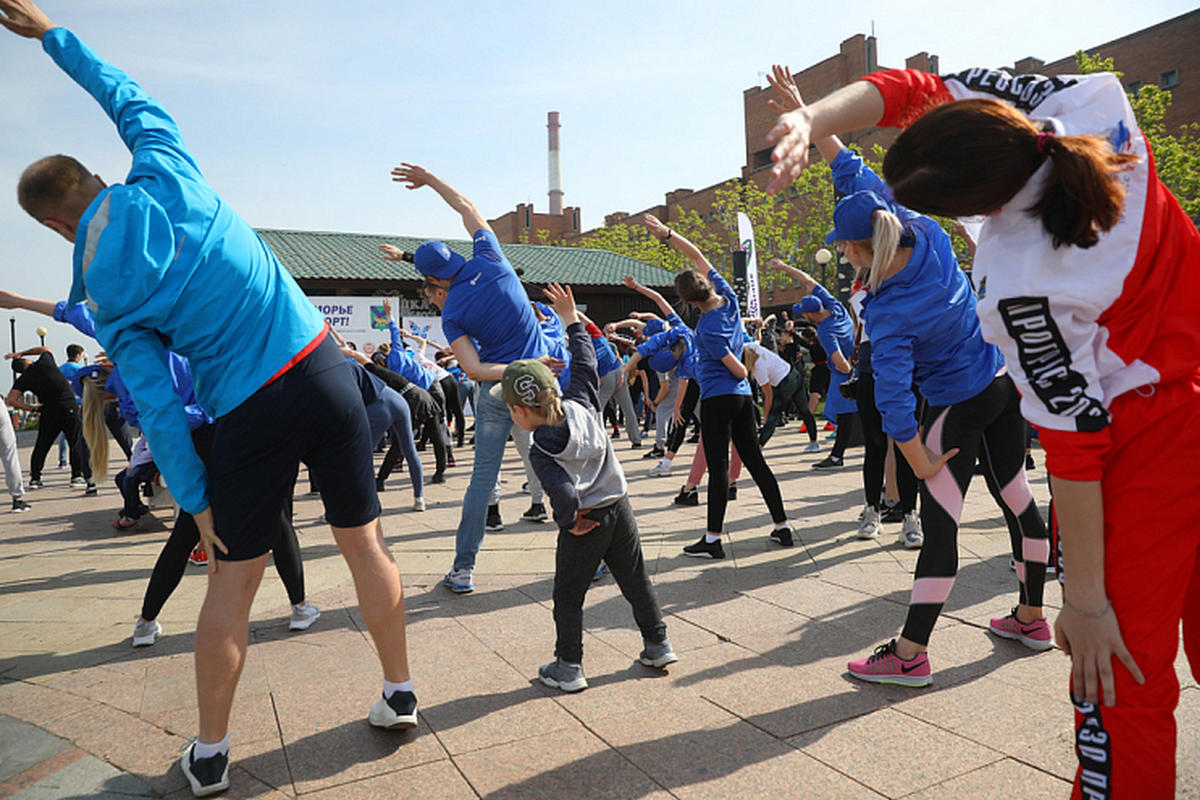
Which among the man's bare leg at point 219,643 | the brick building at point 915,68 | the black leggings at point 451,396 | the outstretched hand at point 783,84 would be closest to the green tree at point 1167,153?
the brick building at point 915,68

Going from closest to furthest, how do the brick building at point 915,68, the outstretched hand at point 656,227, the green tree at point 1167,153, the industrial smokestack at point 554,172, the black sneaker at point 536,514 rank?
1. the outstretched hand at point 656,227
2. the black sneaker at point 536,514
3. the green tree at point 1167,153
4. the brick building at point 915,68
5. the industrial smokestack at point 554,172

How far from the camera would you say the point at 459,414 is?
13.3 m

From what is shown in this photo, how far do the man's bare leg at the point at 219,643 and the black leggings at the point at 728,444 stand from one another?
3.23 m

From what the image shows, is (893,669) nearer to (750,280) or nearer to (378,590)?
(378,590)

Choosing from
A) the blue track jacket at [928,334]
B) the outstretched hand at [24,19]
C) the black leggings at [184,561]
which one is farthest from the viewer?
the black leggings at [184,561]

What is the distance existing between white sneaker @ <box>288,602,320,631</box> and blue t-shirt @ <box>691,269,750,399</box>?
111 inches

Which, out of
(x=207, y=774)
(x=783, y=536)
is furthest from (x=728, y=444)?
(x=207, y=774)

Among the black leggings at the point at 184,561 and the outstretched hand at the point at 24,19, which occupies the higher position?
the outstretched hand at the point at 24,19

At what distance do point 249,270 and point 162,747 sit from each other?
68.4 inches

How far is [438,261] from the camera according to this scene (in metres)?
4.78

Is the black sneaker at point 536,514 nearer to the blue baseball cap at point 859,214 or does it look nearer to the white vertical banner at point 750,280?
the blue baseball cap at point 859,214

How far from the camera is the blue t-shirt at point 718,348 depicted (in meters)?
5.28

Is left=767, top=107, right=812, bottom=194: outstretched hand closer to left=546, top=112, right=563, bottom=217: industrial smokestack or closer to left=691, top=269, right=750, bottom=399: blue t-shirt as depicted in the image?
left=691, top=269, right=750, bottom=399: blue t-shirt

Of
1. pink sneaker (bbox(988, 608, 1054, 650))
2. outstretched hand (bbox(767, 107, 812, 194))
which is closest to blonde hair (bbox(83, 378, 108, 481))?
outstretched hand (bbox(767, 107, 812, 194))
